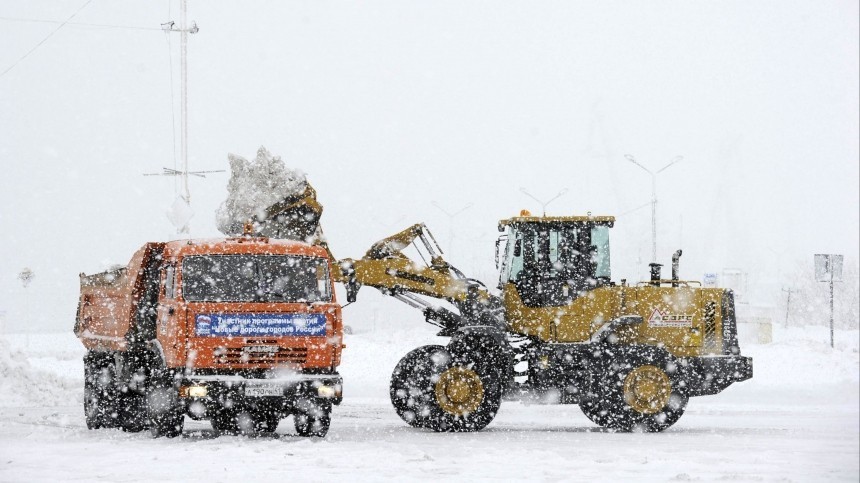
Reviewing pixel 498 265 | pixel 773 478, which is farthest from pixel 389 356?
pixel 773 478

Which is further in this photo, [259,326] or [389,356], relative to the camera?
[389,356]

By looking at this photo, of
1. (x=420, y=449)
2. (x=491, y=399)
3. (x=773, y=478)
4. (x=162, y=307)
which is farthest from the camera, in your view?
(x=491, y=399)

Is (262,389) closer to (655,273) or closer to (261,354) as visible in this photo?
(261,354)

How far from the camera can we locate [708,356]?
17.6m

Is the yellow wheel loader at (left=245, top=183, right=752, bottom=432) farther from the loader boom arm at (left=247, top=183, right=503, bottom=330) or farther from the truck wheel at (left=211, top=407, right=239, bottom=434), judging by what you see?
the truck wheel at (left=211, top=407, right=239, bottom=434)

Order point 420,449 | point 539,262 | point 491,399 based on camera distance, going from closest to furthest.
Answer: point 420,449 < point 491,399 < point 539,262

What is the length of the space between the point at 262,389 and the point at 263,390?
0.02m

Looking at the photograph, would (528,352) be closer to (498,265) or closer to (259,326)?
(498,265)

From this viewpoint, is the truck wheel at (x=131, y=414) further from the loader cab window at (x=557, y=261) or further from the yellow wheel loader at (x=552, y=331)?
the loader cab window at (x=557, y=261)

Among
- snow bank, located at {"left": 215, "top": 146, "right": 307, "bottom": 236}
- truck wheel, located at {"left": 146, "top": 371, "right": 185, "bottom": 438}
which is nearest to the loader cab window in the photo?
snow bank, located at {"left": 215, "top": 146, "right": 307, "bottom": 236}

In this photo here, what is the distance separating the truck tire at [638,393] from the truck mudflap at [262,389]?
4.45 meters

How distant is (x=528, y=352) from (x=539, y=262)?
1394 mm

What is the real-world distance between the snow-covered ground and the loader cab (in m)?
2.06

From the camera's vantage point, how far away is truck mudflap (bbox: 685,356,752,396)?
56.9ft
